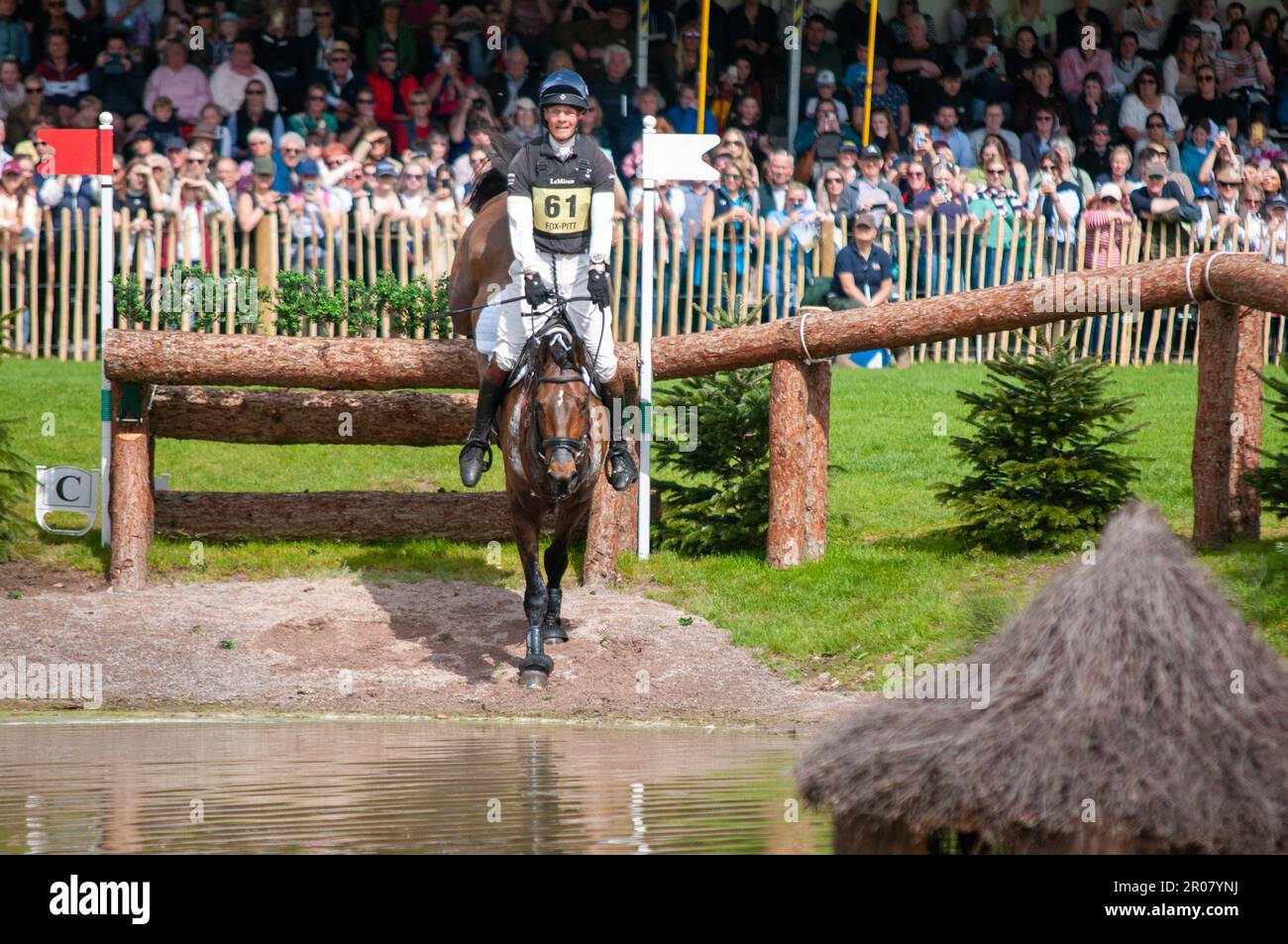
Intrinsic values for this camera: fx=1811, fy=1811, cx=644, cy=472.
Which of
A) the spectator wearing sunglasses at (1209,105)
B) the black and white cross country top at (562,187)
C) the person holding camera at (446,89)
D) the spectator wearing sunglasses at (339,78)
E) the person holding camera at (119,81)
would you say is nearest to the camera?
the black and white cross country top at (562,187)

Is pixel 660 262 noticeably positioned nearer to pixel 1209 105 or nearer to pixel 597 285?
pixel 597 285

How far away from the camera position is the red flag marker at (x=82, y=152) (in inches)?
532

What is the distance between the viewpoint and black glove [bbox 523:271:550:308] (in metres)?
11.1

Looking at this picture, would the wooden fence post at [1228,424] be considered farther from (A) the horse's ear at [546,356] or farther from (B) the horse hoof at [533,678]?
(B) the horse hoof at [533,678]

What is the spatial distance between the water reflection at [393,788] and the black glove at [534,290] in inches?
104

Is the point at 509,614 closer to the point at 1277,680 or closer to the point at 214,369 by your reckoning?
the point at 214,369

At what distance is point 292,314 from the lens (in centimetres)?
1380

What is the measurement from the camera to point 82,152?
13.6 metres

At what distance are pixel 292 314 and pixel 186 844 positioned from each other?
818 centimetres

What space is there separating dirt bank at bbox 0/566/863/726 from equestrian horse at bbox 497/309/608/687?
12.4 inches

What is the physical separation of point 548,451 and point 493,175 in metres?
3.07

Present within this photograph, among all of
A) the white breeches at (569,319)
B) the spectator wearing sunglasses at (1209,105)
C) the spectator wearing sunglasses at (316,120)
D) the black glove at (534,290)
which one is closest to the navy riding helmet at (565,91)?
the white breeches at (569,319)

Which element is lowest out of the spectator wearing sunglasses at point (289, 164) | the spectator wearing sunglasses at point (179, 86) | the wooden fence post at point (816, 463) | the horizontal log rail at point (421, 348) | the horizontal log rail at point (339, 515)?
the horizontal log rail at point (339, 515)

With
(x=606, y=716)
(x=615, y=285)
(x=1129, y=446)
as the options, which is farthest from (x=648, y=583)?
(x=615, y=285)
